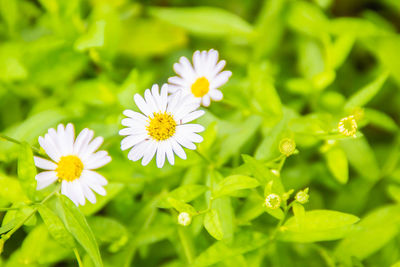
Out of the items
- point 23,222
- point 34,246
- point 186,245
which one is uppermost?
point 23,222

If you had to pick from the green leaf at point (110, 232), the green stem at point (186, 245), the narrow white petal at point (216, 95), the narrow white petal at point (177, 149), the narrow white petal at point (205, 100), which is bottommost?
the green leaf at point (110, 232)

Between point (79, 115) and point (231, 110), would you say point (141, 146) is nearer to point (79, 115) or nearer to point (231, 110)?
point (79, 115)

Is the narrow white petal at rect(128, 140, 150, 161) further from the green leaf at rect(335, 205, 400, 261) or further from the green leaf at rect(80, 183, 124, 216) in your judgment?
the green leaf at rect(335, 205, 400, 261)

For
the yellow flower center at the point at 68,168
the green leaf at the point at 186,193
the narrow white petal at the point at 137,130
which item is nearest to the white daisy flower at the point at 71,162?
the yellow flower center at the point at 68,168

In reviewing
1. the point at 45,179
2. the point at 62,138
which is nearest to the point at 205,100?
the point at 62,138

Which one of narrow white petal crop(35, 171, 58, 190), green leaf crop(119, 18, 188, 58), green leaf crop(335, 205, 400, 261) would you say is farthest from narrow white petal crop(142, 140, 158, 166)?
green leaf crop(119, 18, 188, 58)

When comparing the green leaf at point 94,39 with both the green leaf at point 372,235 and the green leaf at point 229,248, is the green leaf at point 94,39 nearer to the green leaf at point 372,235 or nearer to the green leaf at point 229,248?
the green leaf at point 229,248

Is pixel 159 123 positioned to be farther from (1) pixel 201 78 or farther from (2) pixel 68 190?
(2) pixel 68 190
